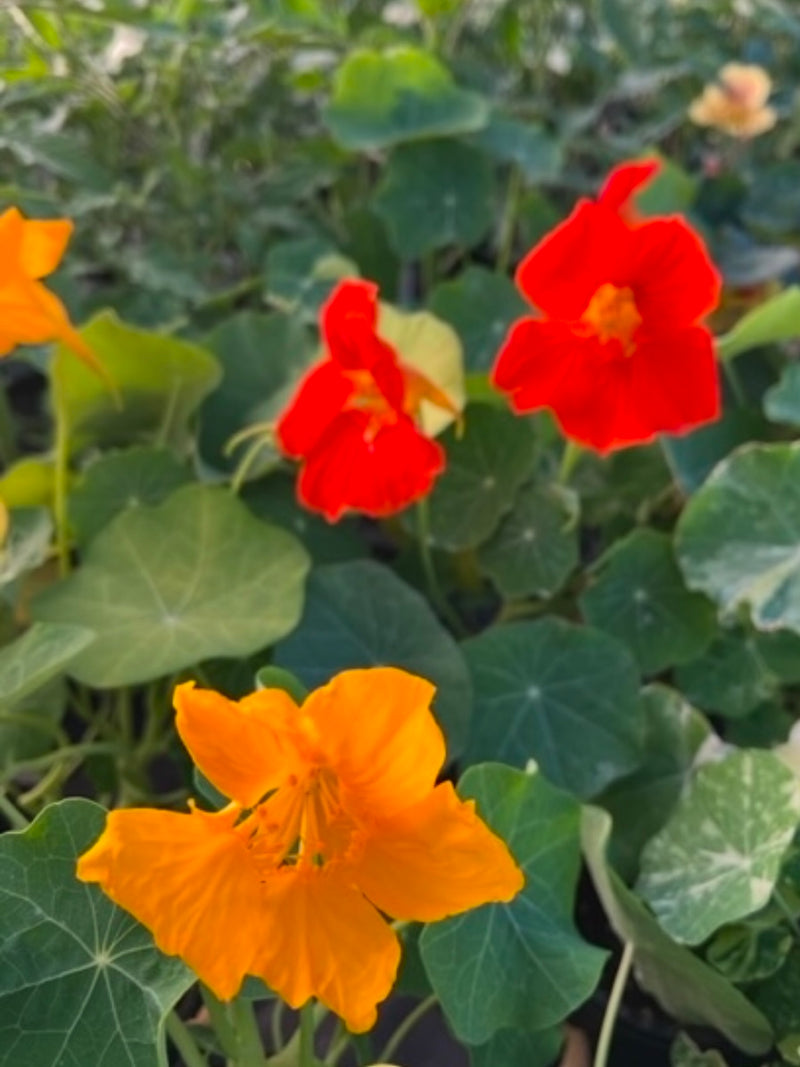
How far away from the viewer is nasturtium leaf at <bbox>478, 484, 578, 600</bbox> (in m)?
0.96

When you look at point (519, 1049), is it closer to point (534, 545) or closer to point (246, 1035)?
point (246, 1035)

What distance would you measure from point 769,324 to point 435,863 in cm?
53

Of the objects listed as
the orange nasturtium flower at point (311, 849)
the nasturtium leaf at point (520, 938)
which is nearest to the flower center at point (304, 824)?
the orange nasturtium flower at point (311, 849)

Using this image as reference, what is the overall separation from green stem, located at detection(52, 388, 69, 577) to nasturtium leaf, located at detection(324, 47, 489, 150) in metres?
0.42

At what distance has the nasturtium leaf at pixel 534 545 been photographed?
3.16 feet

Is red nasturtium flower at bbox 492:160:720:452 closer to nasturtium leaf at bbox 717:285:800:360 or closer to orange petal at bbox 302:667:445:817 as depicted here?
nasturtium leaf at bbox 717:285:800:360

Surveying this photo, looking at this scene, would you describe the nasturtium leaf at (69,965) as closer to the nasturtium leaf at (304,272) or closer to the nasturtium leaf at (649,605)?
the nasturtium leaf at (649,605)

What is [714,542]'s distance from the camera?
0.92 meters

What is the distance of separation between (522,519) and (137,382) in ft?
1.00

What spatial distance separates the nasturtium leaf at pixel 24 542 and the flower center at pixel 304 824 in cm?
36

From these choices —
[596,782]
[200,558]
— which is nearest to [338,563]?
[200,558]

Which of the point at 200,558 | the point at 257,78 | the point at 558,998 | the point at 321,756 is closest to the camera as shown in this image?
the point at 321,756

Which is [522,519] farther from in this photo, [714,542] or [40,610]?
[40,610]

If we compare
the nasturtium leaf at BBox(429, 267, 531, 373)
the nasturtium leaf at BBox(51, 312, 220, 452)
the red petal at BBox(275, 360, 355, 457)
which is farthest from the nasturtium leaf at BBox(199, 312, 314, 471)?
the red petal at BBox(275, 360, 355, 457)
